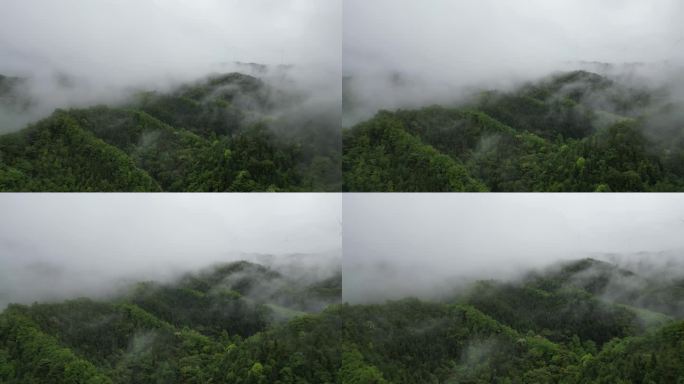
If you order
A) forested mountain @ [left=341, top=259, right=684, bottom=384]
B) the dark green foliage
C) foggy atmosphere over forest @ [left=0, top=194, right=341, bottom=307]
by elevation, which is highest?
the dark green foliage

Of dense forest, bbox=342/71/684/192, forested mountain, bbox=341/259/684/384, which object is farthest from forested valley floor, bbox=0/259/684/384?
dense forest, bbox=342/71/684/192

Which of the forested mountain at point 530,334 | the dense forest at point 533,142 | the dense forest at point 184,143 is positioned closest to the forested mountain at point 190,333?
the forested mountain at point 530,334

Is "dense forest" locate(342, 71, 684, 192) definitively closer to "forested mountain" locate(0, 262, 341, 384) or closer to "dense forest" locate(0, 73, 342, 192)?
"dense forest" locate(0, 73, 342, 192)

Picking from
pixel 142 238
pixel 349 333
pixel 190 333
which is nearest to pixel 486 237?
pixel 349 333

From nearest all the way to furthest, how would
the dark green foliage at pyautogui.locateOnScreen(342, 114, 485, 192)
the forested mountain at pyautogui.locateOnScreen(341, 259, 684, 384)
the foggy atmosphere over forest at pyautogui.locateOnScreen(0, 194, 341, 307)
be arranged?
the forested mountain at pyautogui.locateOnScreen(341, 259, 684, 384) < the foggy atmosphere over forest at pyautogui.locateOnScreen(0, 194, 341, 307) < the dark green foliage at pyautogui.locateOnScreen(342, 114, 485, 192)

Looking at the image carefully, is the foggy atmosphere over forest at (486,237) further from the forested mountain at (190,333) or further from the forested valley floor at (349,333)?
the forested mountain at (190,333)

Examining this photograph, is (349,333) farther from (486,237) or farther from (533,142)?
(533,142)
